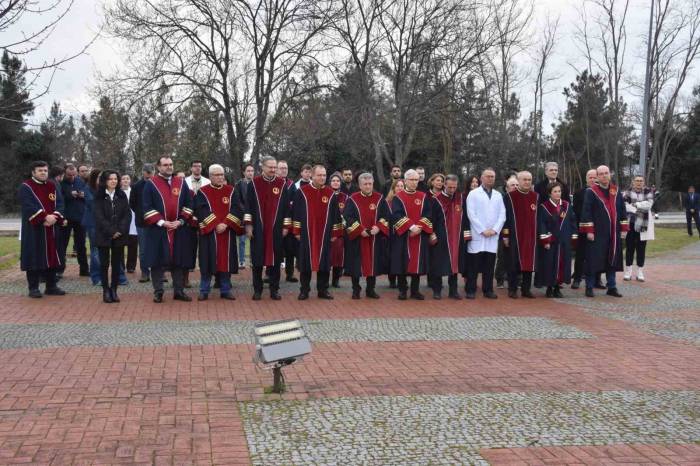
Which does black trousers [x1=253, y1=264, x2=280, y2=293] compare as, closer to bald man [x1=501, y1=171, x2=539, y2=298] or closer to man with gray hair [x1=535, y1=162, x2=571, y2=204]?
bald man [x1=501, y1=171, x2=539, y2=298]

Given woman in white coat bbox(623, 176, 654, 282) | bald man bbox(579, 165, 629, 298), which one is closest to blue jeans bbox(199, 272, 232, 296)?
bald man bbox(579, 165, 629, 298)

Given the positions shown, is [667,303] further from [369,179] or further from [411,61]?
[411,61]

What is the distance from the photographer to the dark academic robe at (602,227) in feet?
41.2

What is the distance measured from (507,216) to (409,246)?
5.99 feet

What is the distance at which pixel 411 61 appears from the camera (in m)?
22.8

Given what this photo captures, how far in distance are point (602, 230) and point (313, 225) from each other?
16.5 ft

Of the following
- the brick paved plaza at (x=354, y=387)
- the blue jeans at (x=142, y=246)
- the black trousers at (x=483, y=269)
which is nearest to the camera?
the brick paved plaza at (x=354, y=387)

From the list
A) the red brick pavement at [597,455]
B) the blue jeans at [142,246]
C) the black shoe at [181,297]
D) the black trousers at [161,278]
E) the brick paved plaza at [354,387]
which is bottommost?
the red brick pavement at [597,455]

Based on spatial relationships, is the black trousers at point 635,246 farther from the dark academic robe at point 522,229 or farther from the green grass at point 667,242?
the green grass at point 667,242

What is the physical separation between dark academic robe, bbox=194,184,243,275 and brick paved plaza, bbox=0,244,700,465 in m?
0.84

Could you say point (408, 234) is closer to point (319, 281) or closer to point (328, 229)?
point (328, 229)

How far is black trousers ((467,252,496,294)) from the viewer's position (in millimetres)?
12273

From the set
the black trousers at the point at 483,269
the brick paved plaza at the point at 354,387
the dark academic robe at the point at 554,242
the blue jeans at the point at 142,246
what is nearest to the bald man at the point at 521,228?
the dark academic robe at the point at 554,242

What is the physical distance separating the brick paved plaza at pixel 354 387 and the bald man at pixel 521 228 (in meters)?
1.55
